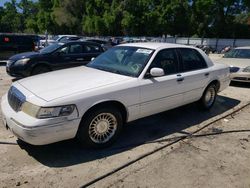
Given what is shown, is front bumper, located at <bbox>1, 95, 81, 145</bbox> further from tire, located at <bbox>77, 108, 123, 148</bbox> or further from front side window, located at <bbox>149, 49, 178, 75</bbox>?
front side window, located at <bbox>149, 49, 178, 75</bbox>

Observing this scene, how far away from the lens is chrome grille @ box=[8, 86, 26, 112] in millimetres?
4051

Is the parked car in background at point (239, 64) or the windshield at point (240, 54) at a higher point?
the windshield at point (240, 54)

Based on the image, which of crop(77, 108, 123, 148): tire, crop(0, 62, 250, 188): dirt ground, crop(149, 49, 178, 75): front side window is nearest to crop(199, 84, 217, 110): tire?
crop(0, 62, 250, 188): dirt ground

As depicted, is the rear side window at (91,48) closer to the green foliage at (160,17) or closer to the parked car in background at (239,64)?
the parked car in background at (239,64)

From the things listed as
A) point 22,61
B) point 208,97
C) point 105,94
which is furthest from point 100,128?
point 22,61

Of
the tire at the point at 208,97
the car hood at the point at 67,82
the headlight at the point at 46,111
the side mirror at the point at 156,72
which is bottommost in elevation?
the tire at the point at 208,97

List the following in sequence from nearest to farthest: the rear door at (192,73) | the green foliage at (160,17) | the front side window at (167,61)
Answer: the front side window at (167,61)
the rear door at (192,73)
the green foliage at (160,17)

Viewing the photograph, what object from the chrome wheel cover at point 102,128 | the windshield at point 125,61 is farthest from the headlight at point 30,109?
the windshield at point 125,61

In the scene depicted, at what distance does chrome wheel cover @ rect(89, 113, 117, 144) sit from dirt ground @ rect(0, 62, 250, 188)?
0.61 ft

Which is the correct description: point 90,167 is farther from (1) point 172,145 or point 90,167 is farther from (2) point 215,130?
(2) point 215,130

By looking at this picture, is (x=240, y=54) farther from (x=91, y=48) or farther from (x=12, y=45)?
(x=12, y=45)

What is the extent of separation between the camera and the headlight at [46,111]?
3766 millimetres

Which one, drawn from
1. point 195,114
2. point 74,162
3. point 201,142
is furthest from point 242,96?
point 74,162

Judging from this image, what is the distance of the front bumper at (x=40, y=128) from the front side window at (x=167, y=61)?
1879 mm
